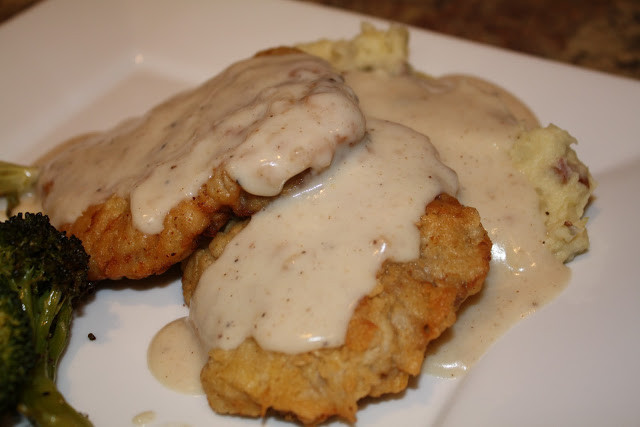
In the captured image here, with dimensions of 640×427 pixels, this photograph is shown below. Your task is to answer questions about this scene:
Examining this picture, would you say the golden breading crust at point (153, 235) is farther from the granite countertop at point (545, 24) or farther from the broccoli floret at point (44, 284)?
the granite countertop at point (545, 24)

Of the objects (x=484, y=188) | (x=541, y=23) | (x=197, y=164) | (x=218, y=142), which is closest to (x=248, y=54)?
(x=218, y=142)

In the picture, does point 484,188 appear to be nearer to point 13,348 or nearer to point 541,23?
point 13,348

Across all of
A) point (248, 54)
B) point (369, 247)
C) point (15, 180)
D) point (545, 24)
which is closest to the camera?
point (369, 247)

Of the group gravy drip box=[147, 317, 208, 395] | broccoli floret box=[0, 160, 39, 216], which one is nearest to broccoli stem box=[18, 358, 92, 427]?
gravy drip box=[147, 317, 208, 395]

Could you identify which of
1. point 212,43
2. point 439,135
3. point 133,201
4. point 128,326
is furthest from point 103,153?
point 439,135

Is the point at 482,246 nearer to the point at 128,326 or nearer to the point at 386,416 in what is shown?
the point at 386,416

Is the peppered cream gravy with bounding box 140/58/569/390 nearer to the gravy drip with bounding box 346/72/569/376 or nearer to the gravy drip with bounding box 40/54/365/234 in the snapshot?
the gravy drip with bounding box 346/72/569/376

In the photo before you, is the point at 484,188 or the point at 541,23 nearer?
the point at 484,188

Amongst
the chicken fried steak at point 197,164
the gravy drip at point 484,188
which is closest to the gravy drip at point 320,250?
the chicken fried steak at point 197,164
